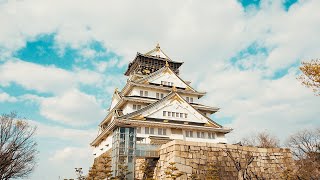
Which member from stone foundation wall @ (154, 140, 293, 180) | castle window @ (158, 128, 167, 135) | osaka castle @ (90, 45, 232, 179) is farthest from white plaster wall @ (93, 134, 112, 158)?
stone foundation wall @ (154, 140, 293, 180)

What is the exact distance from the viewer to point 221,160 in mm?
19125

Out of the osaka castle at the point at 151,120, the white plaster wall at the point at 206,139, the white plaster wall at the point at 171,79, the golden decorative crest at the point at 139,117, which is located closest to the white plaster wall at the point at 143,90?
the osaka castle at the point at 151,120

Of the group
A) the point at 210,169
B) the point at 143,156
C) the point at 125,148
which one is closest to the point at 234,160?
the point at 210,169

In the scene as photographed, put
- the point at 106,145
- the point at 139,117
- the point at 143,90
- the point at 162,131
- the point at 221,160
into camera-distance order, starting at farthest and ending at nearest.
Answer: the point at 143,90, the point at 106,145, the point at 162,131, the point at 139,117, the point at 221,160

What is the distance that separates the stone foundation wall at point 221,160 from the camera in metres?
17.8

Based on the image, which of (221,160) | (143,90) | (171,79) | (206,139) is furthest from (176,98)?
(221,160)

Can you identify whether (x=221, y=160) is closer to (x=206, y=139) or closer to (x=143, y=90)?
(x=206, y=139)

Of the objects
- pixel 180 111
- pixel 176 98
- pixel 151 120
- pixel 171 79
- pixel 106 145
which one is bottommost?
pixel 106 145

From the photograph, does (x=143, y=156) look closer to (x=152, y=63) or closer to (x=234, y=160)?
(x=234, y=160)

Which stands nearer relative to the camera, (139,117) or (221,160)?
(221,160)

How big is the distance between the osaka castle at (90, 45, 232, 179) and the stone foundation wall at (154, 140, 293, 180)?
2.67 m

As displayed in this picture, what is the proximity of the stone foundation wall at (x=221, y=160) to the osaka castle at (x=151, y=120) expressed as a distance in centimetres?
267

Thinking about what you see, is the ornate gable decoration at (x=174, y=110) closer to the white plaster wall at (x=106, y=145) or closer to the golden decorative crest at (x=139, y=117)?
the golden decorative crest at (x=139, y=117)

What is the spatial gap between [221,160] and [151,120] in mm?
8524
